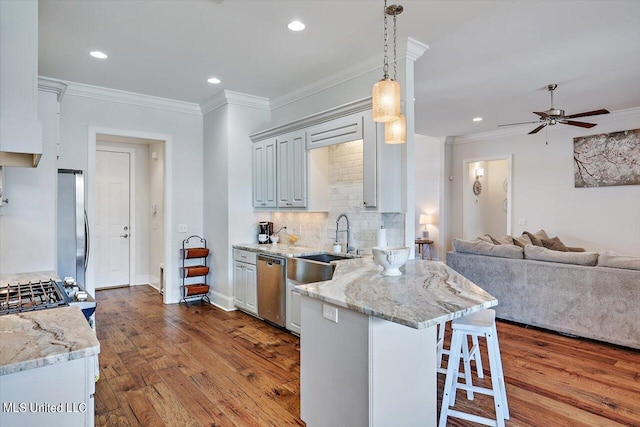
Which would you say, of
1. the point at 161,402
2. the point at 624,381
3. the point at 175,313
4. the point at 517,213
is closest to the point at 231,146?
the point at 175,313

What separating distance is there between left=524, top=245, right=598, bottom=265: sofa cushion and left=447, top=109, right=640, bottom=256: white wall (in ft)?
8.86

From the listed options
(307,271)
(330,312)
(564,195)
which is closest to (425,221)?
(564,195)

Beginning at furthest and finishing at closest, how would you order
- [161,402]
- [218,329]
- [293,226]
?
[293,226]
[218,329]
[161,402]

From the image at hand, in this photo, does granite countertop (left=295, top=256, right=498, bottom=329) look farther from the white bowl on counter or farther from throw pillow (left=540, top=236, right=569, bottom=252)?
Answer: throw pillow (left=540, top=236, right=569, bottom=252)

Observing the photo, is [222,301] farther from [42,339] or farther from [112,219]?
[42,339]

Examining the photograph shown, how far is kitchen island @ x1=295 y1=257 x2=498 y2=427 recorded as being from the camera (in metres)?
1.70

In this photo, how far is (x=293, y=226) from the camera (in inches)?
195

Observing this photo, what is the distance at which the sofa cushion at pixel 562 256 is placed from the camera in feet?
12.5

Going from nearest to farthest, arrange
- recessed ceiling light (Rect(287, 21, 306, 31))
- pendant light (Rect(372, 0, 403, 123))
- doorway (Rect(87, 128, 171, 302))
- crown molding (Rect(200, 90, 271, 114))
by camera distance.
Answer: pendant light (Rect(372, 0, 403, 123)), recessed ceiling light (Rect(287, 21, 306, 31)), crown molding (Rect(200, 90, 271, 114)), doorway (Rect(87, 128, 171, 302))

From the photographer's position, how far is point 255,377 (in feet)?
9.70

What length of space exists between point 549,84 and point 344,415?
15.1 ft

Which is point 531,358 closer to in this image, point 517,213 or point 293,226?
point 293,226

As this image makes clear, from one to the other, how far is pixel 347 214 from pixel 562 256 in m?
2.35

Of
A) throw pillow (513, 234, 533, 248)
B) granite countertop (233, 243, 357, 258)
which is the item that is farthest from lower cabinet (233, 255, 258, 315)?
throw pillow (513, 234, 533, 248)
